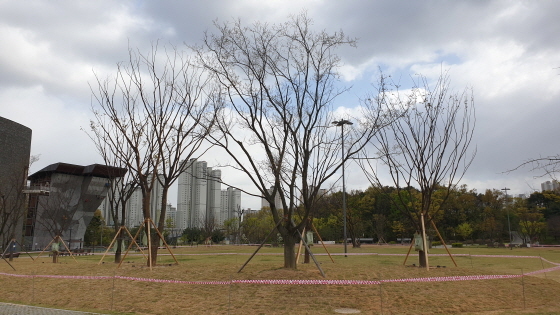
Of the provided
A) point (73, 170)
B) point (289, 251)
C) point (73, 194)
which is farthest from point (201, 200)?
point (289, 251)

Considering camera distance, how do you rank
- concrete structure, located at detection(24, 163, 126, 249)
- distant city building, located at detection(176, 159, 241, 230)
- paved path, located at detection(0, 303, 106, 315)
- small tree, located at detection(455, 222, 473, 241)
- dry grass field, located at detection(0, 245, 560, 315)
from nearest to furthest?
dry grass field, located at detection(0, 245, 560, 315) → paved path, located at detection(0, 303, 106, 315) → small tree, located at detection(455, 222, 473, 241) → concrete structure, located at detection(24, 163, 126, 249) → distant city building, located at detection(176, 159, 241, 230)


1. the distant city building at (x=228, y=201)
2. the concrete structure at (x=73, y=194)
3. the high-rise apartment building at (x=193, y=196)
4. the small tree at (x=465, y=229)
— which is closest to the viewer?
the small tree at (x=465, y=229)

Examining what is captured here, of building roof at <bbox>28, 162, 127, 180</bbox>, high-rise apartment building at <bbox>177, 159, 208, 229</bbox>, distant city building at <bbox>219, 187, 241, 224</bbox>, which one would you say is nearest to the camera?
building roof at <bbox>28, 162, 127, 180</bbox>

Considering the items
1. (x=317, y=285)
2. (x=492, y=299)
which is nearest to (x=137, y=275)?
(x=317, y=285)

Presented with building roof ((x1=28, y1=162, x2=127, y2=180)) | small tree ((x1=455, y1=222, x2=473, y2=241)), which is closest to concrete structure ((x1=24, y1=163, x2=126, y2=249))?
building roof ((x1=28, y1=162, x2=127, y2=180))

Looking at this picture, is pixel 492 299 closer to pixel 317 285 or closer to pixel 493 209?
pixel 317 285

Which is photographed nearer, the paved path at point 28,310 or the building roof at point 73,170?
the paved path at point 28,310

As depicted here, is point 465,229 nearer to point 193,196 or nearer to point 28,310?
point 28,310

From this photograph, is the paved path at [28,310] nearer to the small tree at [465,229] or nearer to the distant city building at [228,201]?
the small tree at [465,229]

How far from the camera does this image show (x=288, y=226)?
48.2 ft

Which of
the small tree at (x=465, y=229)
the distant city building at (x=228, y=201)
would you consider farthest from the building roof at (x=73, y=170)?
the small tree at (x=465, y=229)

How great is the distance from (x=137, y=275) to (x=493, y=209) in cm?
5740

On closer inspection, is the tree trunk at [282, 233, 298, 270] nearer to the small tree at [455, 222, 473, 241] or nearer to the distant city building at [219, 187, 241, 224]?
the small tree at [455, 222, 473, 241]

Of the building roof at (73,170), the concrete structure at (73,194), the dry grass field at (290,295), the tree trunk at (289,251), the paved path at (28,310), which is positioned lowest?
the paved path at (28,310)
